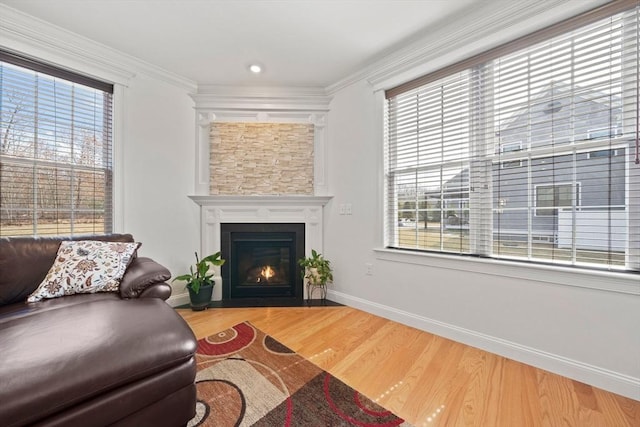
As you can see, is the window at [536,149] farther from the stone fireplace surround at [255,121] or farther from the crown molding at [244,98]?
the crown molding at [244,98]

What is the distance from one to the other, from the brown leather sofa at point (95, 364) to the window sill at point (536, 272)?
188 centimetres

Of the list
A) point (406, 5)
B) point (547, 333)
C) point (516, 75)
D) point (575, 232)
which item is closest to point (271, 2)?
point (406, 5)

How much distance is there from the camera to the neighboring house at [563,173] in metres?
1.53

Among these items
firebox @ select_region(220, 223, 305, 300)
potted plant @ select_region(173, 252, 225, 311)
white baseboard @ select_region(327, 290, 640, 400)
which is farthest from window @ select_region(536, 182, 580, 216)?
potted plant @ select_region(173, 252, 225, 311)

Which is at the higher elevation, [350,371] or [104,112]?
[104,112]

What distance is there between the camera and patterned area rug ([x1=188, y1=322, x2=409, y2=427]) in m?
1.28

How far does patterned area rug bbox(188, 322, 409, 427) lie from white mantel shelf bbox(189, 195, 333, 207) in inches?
60.1

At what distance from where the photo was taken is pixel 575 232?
1.65 m

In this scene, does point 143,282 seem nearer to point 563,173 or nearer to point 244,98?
point 244,98

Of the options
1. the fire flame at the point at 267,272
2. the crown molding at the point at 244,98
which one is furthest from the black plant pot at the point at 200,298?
the crown molding at the point at 244,98

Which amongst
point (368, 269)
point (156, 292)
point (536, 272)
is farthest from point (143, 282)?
point (536, 272)

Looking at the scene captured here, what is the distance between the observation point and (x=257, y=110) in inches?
116

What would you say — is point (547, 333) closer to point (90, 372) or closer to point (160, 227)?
point (90, 372)

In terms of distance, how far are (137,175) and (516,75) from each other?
340cm
